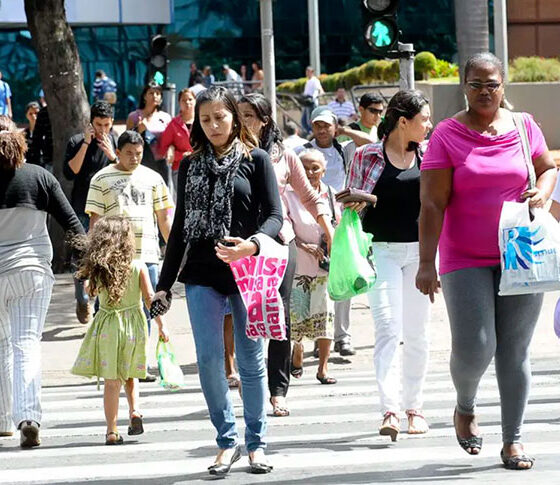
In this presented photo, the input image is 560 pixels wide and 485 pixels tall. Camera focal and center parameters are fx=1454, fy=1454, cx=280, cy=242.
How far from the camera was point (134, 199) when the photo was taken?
10.4m

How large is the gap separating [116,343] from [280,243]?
1.24 meters

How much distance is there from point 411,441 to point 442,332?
16.6ft

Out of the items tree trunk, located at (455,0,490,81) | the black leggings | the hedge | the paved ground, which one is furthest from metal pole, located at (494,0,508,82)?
the black leggings

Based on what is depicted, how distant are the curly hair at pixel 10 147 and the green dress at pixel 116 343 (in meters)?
0.90

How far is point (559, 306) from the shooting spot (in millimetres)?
7648

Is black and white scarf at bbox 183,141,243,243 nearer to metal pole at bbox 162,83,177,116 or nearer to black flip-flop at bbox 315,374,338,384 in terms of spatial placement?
black flip-flop at bbox 315,374,338,384

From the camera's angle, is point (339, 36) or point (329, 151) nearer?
point (329, 151)

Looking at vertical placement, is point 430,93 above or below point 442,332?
above

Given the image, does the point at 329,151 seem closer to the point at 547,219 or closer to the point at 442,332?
the point at 442,332

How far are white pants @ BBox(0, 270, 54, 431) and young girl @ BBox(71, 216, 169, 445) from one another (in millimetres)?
244

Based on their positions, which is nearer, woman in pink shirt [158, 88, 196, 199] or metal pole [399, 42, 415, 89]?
metal pole [399, 42, 415, 89]

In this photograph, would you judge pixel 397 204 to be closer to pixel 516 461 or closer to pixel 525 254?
pixel 525 254

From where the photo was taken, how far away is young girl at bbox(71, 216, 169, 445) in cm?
817

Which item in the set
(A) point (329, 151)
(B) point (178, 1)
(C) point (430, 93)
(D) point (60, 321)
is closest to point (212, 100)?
(A) point (329, 151)
